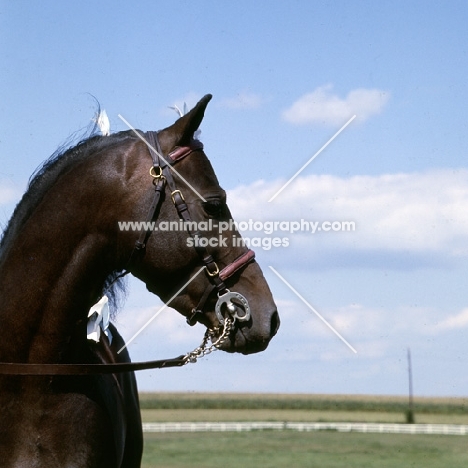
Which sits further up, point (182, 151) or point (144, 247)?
point (182, 151)

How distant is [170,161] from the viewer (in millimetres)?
4918

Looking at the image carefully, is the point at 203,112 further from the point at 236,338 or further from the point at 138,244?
the point at 236,338

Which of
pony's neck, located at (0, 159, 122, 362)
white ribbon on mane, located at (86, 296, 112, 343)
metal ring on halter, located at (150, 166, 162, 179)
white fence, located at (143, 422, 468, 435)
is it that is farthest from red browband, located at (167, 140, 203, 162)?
white fence, located at (143, 422, 468, 435)

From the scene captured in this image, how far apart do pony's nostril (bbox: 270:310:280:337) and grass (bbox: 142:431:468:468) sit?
15.0 m

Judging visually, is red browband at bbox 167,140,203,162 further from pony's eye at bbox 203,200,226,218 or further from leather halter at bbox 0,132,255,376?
pony's eye at bbox 203,200,226,218

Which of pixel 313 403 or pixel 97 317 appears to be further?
pixel 313 403

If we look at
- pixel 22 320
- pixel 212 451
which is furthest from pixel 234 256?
pixel 212 451

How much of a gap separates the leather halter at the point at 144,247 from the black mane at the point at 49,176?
316 mm

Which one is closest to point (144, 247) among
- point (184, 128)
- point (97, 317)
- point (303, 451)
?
point (184, 128)

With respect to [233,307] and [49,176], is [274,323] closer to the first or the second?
[233,307]

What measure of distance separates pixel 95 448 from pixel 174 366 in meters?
0.70

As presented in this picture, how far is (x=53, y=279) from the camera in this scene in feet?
15.8

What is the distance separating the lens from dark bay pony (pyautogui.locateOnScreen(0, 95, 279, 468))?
189 inches

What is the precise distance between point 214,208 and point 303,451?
19.5 meters
